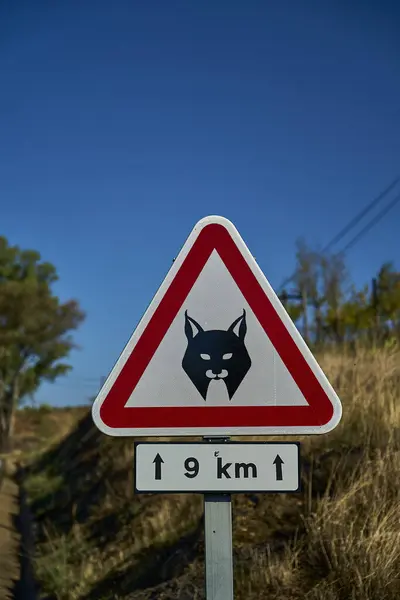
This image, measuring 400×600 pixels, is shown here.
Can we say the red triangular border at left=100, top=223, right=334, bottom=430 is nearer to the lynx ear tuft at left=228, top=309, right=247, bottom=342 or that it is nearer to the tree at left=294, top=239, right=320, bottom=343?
the lynx ear tuft at left=228, top=309, right=247, bottom=342

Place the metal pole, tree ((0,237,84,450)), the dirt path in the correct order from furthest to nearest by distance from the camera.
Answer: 1. tree ((0,237,84,450))
2. the dirt path
3. the metal pole

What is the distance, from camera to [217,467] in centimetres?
228

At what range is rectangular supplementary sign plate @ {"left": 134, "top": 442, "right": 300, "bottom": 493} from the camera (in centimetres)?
226

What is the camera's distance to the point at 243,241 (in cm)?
245

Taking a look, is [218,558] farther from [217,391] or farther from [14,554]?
[14,554]

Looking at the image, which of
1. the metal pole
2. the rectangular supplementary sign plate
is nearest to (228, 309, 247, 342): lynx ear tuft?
the rectangular supplementary sign plate

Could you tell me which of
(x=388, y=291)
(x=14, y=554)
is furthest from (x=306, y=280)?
(x=14, y=554)

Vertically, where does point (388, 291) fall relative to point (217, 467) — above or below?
above

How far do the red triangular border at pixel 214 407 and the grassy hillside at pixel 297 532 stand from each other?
1.62 metres

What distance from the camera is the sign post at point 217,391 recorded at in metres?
2.26

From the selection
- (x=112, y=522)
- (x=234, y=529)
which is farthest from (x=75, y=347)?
(x=234, y=529)

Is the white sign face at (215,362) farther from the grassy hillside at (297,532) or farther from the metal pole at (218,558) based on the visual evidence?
the grassy hillside at (297,532)

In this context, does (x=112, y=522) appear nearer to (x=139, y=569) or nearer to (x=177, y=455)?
(x=139, y=569)

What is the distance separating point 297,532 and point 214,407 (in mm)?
2301
